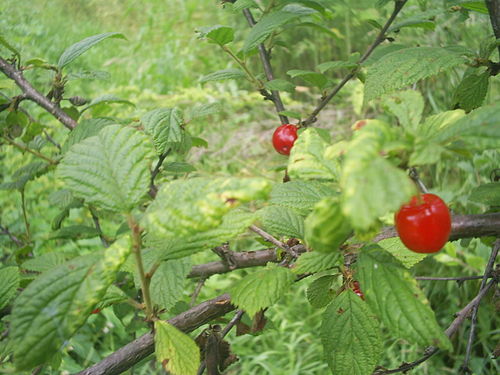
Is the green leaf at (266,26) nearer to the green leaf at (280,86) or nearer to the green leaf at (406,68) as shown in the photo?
the green leaf at (280,86)

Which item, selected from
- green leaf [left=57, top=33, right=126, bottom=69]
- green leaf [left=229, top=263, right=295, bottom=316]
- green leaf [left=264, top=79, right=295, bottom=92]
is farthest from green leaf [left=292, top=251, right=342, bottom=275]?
green leaf [left=57, top=33, right=126, bottom=69]

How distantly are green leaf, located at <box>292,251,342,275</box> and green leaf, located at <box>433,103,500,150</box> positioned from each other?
0.77ft

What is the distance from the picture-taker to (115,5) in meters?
6.29

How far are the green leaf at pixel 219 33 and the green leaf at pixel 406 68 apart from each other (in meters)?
0.38

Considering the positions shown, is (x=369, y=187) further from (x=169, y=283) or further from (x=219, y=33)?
(x=219, y=33)

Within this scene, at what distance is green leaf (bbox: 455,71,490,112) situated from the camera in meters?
0.96

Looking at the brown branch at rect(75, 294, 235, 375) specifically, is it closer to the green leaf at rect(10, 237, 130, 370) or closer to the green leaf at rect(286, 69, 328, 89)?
the green leaf at rect(10, 237, 130, 370)

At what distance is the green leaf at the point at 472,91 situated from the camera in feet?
3.16

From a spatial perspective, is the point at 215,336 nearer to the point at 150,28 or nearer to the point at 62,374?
the point at 62,374

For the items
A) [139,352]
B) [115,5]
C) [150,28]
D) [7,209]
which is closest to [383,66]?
[139,352]

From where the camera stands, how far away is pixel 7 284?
76cm


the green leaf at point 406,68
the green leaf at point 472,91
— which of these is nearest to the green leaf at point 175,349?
the green leaf at point 406,68

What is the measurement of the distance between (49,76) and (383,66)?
848 millimetres

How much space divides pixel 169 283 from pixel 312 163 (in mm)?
366
